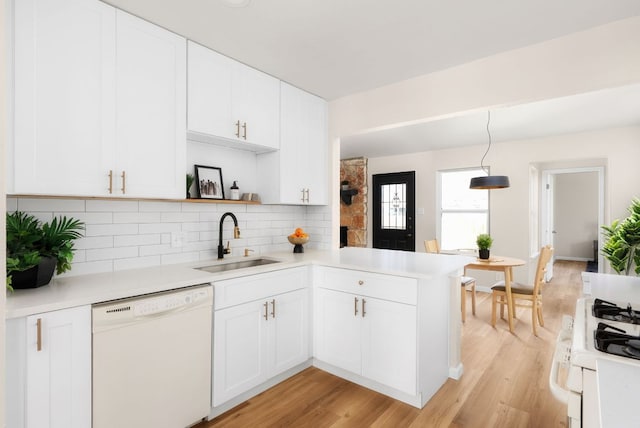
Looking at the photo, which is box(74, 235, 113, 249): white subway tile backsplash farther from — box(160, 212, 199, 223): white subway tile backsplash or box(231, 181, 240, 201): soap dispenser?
box(231, 181, 240, 201): soap dispenser

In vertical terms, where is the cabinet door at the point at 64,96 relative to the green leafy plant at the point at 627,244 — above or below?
above

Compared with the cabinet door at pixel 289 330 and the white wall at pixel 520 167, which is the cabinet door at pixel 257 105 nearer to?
the cabinet door at pixel 289 330

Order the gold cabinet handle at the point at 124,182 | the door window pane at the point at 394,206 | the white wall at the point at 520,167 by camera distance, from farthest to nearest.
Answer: the door window pane at the point at 394,206 → the white wall at the point at 520,167 → the gold cabinet handle at the point at 124,182

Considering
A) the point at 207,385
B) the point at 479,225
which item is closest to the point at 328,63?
the point at 207,385

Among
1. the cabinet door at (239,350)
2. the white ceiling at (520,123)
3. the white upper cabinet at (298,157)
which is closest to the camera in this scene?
the cabinet door at (239,350)

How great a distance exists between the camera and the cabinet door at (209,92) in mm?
2232

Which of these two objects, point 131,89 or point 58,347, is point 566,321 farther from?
point 131,89

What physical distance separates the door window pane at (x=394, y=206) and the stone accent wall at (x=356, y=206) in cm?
39

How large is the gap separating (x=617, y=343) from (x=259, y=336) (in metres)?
1.87

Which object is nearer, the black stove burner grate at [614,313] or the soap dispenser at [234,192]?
the black stove burner grate at [614,313]

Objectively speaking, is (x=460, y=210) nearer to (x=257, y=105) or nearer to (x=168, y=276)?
(x=257, y=105)

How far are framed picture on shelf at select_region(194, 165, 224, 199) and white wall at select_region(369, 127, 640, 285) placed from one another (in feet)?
13.6

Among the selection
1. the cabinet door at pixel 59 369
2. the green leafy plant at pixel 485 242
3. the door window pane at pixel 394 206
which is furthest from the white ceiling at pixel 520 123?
the cabinet door at pixel 59 369

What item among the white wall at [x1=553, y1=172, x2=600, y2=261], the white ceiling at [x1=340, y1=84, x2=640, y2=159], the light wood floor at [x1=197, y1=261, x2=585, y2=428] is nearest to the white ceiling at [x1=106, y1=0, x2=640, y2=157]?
the white ceiling at [x1=340, y1=84, x2=640, y2=159]
